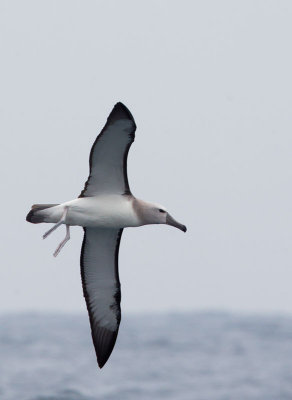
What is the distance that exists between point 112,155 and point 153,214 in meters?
1.19

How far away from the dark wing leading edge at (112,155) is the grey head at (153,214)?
0.95 feet

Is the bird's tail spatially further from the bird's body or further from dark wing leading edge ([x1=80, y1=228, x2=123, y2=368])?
dark wing leading edge ([x1=80, y1=228, x2=123, y2=368])

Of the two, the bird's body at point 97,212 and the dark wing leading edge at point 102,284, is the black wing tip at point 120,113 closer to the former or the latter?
the bird's body at point 97,212

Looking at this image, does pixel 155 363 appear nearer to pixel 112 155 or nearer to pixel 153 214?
pixel 153 214

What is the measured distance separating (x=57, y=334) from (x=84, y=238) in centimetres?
5510

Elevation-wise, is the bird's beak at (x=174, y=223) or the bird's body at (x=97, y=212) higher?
the bird's body at (x=97, y=212)

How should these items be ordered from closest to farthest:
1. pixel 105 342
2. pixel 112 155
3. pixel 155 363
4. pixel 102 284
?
pixel 112 155
pixel 102 284
pixel 105 342
pixel 155 363

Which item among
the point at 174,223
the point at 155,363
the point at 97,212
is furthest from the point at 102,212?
the point at 155,363

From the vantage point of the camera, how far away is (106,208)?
48.7 ft

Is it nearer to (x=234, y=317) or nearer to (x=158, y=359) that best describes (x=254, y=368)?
(x=158, y=359)

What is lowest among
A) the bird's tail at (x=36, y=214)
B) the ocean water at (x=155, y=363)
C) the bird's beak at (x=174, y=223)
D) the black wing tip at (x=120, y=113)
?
the ocean water at (x=155, y=363)

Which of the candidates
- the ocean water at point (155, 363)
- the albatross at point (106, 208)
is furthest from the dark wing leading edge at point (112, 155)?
the ocean water at point (155, 363)

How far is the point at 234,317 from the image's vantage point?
9131 centimetres

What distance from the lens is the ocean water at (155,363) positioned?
30234 mm
